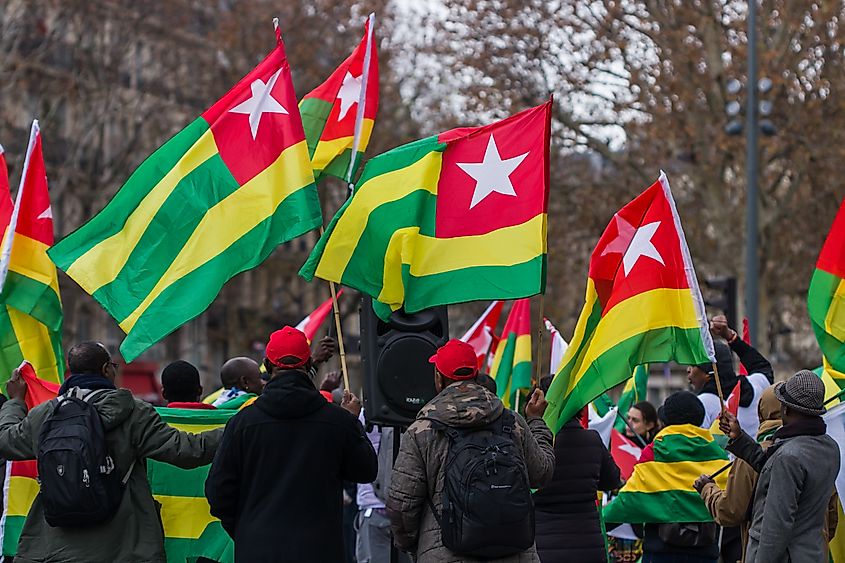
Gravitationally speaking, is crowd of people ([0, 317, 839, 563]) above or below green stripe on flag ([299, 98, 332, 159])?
below

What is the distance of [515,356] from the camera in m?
12.1

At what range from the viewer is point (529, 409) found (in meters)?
7.09

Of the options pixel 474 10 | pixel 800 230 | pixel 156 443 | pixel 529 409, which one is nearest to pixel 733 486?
pixel 529 409

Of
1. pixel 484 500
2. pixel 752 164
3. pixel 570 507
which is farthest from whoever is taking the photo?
pixel 752 164

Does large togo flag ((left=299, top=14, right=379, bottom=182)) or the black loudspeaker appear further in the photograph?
large togo flag ((left=299, top=14, right=379, bottom=182))

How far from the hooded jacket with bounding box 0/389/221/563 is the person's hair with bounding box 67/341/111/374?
0.20m

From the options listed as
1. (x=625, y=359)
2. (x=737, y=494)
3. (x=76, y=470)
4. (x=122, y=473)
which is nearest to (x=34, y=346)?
(x=122, y=473)

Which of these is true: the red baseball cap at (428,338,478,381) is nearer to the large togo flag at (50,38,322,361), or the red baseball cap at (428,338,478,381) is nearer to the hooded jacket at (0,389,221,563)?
the hooded jacket at (0,389,221,563)

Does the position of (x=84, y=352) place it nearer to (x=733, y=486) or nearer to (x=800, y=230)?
(x=733, y=486)

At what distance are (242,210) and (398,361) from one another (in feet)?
4.40

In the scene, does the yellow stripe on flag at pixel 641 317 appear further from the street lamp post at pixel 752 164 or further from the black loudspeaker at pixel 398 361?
the street lamp post at pixel 752 164

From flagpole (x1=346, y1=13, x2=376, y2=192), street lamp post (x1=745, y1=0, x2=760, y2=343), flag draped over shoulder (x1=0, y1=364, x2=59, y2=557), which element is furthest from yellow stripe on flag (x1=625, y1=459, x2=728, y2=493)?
street lamp post (x1=745, y1=0, x2=760, y2=343)

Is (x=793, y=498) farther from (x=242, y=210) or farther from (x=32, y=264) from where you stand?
(x=32, y=264)

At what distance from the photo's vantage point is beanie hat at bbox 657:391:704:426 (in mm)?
8133
